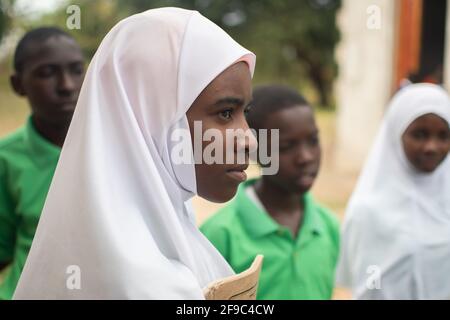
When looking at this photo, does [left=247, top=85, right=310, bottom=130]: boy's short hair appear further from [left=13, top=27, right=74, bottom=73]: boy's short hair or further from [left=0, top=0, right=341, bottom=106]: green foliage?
[left=0, top=0, right=341, bottom=106]: green foliage

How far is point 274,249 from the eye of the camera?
8.79ft

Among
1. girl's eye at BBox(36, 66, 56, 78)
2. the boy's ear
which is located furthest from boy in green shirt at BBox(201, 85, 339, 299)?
the boy's ear

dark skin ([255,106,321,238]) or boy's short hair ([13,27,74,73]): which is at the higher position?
boy's short hair ([13,27,74,73])

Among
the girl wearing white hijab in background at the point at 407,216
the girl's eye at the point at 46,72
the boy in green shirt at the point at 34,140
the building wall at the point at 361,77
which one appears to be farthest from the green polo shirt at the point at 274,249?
the building wall at the point at 361,77

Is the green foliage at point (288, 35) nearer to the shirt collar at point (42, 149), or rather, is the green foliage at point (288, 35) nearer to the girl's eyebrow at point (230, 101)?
the shirt collar at point (42, 149)

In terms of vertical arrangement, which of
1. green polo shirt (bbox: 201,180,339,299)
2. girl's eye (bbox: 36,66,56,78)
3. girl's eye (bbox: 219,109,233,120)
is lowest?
green polo shirt (bbox: 201,180,339,299)

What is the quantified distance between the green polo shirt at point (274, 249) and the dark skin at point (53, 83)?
777 millimetres

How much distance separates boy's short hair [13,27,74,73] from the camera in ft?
9.45

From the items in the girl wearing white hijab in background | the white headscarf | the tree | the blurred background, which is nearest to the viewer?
the white headscarf

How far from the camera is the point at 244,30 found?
15.5 metres

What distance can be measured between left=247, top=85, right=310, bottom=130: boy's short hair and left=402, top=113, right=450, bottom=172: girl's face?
22.4 inches

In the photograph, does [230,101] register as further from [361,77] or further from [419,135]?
[361,77]

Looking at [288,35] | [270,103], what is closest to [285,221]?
[270,103]

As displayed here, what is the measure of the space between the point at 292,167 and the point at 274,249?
354 mm
